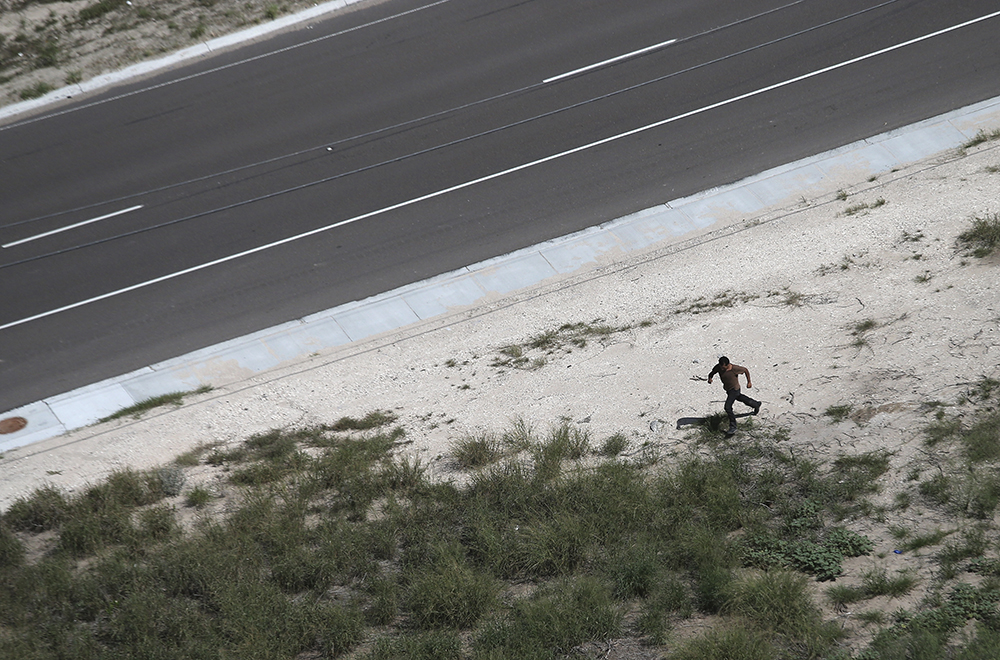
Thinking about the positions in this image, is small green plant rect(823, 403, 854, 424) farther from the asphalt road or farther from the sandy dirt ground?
the asphalt road

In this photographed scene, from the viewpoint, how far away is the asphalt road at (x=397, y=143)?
15.4m

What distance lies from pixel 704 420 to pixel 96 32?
55.9ft

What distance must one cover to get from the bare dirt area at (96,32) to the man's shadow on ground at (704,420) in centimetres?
1479

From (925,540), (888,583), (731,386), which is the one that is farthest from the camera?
(731,386)

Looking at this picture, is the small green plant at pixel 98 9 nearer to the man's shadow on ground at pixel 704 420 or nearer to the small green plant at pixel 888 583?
the man's shadow on ground at pixel 704 420

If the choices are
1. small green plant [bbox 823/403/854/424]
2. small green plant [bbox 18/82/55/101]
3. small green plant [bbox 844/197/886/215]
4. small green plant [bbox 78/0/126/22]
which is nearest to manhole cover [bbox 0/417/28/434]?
small green plant [bbox 18/82/55/101]

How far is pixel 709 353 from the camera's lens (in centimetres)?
1244

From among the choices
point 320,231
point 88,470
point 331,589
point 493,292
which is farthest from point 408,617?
point 320,231

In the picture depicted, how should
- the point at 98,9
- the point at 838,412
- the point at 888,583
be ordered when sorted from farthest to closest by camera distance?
the point at 98,9 < the point at 838,412 < the point at 888,583

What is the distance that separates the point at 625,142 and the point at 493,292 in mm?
4349

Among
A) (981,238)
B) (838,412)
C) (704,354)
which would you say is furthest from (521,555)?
(981,238)

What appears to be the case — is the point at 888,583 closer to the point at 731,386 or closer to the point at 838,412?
the point at 838,412

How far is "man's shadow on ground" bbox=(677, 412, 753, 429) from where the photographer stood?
36.2 ft

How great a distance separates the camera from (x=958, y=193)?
14.5m
